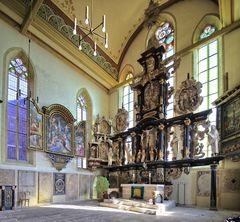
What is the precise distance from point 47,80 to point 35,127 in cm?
255

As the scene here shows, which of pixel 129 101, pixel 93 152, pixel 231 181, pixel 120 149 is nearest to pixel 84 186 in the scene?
pixel 93 152

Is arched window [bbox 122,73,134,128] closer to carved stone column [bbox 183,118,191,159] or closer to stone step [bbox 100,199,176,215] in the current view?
carved stone column [bbox 183,118,191,159]

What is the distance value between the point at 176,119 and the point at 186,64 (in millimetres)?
3538

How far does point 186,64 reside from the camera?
1448 cm

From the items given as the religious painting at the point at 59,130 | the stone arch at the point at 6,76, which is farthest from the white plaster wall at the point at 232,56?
the stone arch at the point at 6,76

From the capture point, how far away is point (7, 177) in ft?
37.3

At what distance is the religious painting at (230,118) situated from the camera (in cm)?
1010

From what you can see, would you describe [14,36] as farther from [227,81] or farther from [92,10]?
[227,81]

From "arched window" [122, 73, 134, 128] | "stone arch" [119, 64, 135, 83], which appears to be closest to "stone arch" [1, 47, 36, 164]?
"arched window" [122, 73, 134, 128]

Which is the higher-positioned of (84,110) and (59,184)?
(84,110)

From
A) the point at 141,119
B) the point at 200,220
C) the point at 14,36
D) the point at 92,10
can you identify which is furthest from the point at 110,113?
the point at 200,220

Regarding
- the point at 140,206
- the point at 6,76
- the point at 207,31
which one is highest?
the point at 207,31

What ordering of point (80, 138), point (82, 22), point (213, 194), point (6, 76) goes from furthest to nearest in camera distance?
point (82, 22), point (80, 138), point (6, 76), point (213, 194)

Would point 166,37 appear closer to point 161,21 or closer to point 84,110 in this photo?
point 161,21
